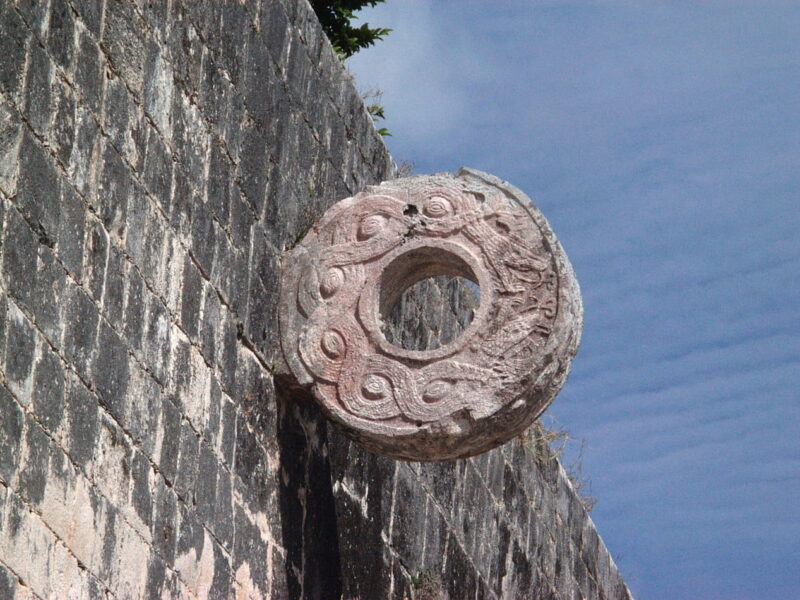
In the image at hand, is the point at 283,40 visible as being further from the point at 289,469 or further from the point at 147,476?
the point at 147,476

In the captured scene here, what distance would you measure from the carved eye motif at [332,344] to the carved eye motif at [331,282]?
169 millimetres

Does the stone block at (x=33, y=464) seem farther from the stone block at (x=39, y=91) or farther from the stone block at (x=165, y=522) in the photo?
the stone block at (x=39, y=91)

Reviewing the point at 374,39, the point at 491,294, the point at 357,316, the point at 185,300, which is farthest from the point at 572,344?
the point at 374,39

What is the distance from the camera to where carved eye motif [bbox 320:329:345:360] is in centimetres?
648

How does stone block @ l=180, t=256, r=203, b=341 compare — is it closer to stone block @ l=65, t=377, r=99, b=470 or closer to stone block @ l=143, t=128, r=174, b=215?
stone block @ l=143, t=128, r=174, b=215

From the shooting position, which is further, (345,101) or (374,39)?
(374,39)

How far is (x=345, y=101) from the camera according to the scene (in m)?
7.61

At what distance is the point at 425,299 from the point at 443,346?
1.95 metres

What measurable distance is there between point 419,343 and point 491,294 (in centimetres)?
183

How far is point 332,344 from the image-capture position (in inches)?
255

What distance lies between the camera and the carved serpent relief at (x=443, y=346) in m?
6.26

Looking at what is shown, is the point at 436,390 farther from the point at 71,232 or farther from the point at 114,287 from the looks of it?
the point at 71,232

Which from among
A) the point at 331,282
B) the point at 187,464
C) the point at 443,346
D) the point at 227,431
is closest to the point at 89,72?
the point at 187,464

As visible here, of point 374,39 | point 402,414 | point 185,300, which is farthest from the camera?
point 374,39
